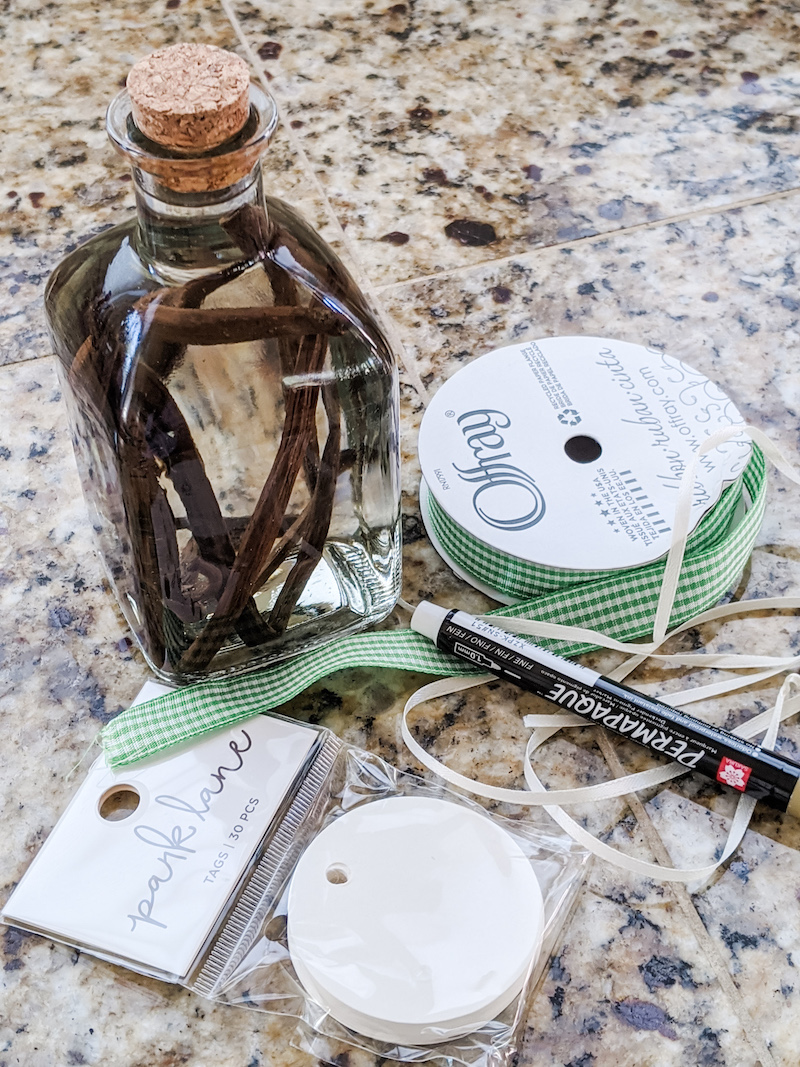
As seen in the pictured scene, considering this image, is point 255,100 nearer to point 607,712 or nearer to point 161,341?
point 161,341

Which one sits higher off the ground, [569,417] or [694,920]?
[569,417]

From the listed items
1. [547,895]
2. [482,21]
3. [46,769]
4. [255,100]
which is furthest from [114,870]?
[482,21]

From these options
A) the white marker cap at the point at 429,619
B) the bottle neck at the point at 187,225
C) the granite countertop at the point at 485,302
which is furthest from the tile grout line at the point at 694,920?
the bottle neck at the point at 187,225

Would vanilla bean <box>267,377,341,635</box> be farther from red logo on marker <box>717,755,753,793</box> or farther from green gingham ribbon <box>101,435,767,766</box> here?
red logo on marker <box>717,755,753,793</box>

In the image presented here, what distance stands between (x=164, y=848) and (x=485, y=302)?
1.57 ft

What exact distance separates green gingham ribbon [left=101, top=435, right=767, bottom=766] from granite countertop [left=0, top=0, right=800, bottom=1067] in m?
0.02

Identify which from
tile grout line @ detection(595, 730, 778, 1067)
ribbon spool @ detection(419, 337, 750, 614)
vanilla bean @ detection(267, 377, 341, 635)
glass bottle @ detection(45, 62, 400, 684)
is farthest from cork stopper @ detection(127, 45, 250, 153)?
tile grout line @ detection(595, 730, 778, 1067)

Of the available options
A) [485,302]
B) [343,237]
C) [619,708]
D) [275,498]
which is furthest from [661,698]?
[343,237]

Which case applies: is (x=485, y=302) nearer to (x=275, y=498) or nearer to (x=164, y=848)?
(x=275, y=498)

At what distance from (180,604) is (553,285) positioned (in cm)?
43

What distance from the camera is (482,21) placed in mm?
1031

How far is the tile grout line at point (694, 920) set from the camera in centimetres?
47

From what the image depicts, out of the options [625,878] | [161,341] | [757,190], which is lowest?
[625,878]

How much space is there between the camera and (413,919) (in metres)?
0.47
